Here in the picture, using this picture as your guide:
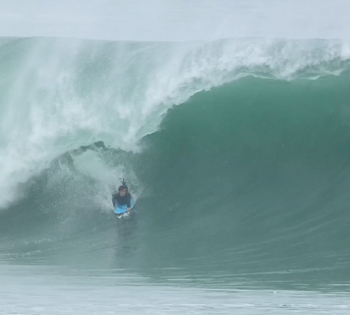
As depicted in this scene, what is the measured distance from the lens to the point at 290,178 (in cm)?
1073

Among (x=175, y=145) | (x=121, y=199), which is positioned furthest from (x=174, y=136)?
(x=121, y=199)

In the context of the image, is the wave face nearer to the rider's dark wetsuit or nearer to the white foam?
the white foam

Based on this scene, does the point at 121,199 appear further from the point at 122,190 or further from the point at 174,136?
the point at 174,136

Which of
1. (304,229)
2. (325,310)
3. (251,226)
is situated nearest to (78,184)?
(251,226)

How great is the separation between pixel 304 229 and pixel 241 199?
4.91ft

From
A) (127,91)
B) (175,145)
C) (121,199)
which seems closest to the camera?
(121,199)

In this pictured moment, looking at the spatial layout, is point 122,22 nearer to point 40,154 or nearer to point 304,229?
point 40,154

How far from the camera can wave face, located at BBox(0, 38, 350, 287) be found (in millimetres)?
9984

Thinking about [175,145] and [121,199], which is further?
[175,145]

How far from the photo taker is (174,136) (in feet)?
38.2

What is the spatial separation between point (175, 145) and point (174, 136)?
186 mm

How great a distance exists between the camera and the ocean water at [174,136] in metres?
9.40

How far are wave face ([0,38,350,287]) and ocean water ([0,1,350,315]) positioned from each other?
3 cm

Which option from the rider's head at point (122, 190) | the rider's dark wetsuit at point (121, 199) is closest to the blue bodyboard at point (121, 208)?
the rider's dark wetsuit at point (121, 199)
